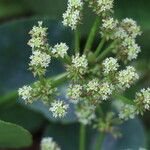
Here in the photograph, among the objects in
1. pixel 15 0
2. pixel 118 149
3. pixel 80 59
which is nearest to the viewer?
pixel 80 59

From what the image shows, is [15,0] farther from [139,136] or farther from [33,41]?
[33,41]

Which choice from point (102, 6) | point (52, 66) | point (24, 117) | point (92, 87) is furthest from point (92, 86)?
point (24, 117)

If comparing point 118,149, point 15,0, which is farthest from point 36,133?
point 15,0

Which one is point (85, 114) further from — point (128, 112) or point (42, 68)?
point (42, 68)

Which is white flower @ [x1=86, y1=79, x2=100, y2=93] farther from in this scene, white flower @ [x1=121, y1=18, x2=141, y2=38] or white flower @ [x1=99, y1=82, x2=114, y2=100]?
white flower @ [x1=121, y1=18, x2=141, y2=38]

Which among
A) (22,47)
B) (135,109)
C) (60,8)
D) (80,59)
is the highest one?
(60,8)

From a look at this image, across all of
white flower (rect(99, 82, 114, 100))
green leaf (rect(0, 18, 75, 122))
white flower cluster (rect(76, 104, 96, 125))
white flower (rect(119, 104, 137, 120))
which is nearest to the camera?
white flower (rect(99, 82, 114, 100))

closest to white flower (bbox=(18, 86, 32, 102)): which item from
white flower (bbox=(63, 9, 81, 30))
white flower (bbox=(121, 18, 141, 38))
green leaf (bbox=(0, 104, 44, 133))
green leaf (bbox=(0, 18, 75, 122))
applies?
white flower (bbox=(63, 9, 81, 30))
